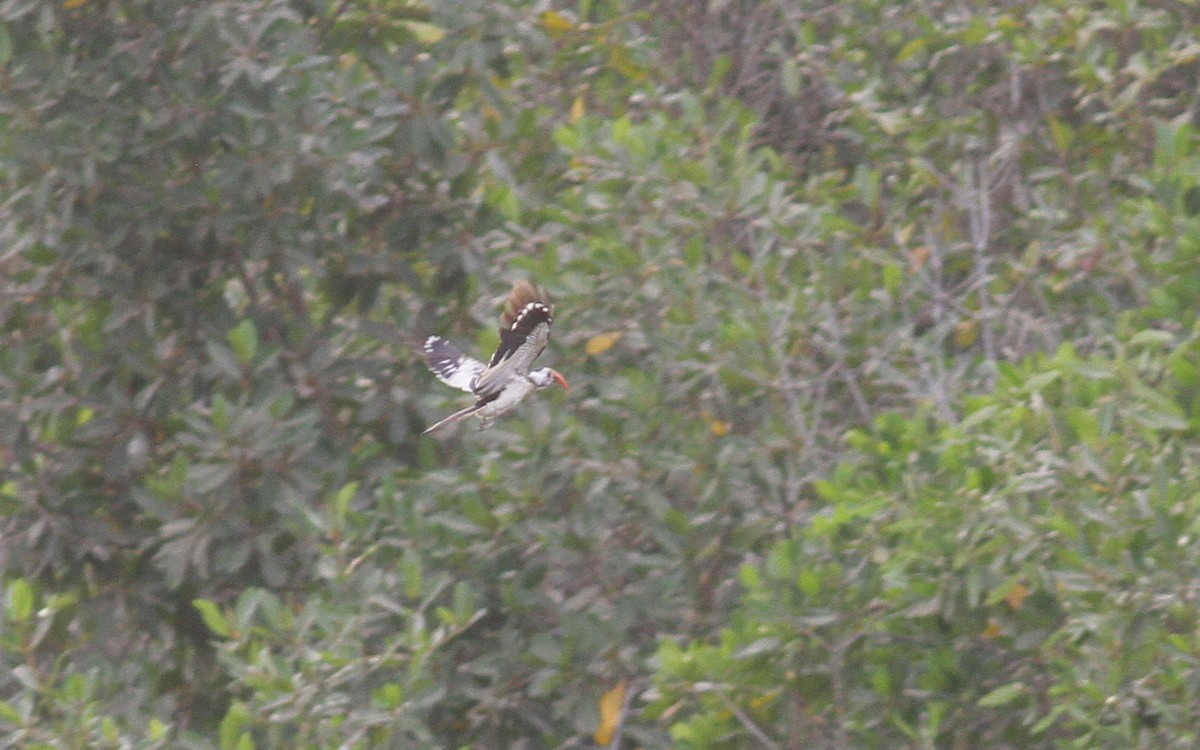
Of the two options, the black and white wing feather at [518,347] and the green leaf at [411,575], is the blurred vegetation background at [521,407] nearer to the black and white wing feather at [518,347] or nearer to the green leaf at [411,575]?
the green leaf at [411,575]

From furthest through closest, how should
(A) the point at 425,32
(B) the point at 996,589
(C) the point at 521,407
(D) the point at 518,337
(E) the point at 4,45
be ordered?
(A) the point at 425,32, (E) the point at 4,45, (C) the point at 521,407, (B) the point at 996,589, (D) the point at 518,337

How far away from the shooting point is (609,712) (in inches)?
216

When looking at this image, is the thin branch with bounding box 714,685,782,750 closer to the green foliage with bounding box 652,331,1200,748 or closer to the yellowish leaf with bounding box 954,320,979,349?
the green foliage with bounding box 652,331,1200,748

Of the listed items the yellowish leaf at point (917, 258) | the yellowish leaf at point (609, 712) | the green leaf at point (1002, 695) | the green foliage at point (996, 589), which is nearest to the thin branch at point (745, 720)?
the green foliage at point (996, 589)

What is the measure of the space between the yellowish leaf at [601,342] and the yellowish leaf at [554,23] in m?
1.30

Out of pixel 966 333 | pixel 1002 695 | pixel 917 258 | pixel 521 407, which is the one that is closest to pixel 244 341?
pixel 521 407

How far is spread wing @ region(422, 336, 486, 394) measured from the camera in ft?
15.1

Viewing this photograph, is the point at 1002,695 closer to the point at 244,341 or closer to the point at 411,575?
the point at 411,575

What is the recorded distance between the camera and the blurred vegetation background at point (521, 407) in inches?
197

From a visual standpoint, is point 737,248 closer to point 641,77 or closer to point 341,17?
point 641,77

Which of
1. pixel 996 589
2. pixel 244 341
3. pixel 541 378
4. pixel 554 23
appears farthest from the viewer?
pixel 554 23

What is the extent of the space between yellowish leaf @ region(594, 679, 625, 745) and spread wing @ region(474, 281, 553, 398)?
1.61 meters

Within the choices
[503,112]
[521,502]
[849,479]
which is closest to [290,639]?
[521,502]

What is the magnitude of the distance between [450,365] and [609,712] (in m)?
1.31
